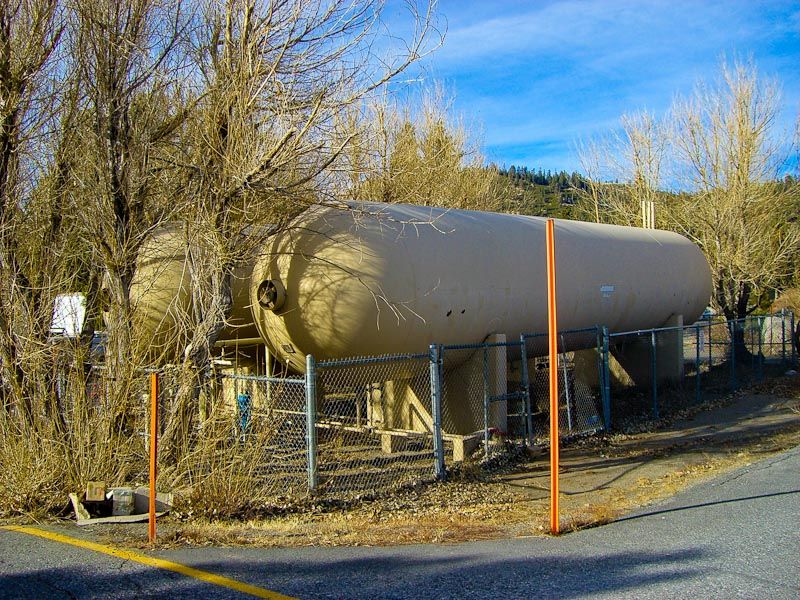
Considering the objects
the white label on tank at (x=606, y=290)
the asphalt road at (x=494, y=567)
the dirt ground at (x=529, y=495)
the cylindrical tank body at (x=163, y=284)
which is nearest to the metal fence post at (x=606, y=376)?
the dirt ground at (x=529, y=495)

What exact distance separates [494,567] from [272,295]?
4.43m

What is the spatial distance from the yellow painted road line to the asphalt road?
74 millimetres

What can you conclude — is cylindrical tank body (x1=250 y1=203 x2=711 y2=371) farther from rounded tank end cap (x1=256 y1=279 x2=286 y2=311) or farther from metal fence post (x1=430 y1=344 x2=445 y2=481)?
metal fence post (x1=430 y1=344 x2=445 y2=481)

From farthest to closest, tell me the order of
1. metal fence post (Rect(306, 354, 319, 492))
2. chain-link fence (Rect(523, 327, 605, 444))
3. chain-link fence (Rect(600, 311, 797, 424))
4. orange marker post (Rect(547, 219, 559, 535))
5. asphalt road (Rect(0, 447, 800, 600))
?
1. chain-link fence (Rect(600, 311, 797, 424))
2. chain-link fence (Rect(523, 327, 605, 444))
3. metal fence post (Rect(306, 354, 319, 492))
4. orange marker post (Rect(547, 219, 559, 535))
5. asphalt road (Rect(0, 447, 800, 600))

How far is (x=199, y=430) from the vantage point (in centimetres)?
798

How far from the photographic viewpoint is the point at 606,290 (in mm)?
13430

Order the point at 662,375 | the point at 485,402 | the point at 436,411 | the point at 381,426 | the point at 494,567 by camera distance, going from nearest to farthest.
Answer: the point at 494,567, the point at 436,411, the point at 485,402, the point at 381,426, the point at 662,375


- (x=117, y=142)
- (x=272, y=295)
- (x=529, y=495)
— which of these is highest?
(x=117, y=142)

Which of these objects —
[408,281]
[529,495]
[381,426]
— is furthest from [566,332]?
[529,495]

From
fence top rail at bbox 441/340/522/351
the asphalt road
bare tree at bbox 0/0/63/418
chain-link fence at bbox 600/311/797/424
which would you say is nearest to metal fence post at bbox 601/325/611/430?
chain-link fence at bbox 600/311/797/424

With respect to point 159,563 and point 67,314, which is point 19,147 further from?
point 159,563

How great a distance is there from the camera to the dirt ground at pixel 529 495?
6.86 m

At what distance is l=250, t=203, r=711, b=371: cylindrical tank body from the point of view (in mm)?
8977

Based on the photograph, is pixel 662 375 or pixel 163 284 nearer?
pixel 163 284
